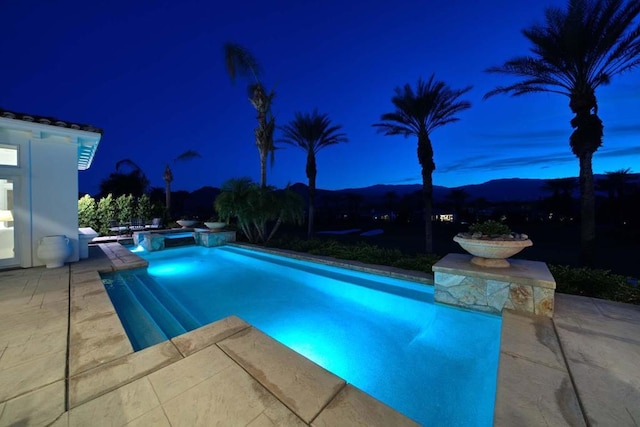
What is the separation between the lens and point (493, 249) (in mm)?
3639

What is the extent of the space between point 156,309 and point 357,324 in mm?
3209

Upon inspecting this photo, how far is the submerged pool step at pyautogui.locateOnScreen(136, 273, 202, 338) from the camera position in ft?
11.9

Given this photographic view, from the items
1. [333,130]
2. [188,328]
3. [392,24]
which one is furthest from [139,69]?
[188,328]

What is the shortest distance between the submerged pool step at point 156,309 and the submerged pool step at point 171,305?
64 mm

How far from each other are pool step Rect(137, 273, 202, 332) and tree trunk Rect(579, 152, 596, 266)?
38.1 feet

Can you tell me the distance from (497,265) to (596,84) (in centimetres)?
926

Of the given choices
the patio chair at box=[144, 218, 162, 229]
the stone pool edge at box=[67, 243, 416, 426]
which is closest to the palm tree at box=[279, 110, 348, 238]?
the patio chair at box=[144, 218, 162, 229]

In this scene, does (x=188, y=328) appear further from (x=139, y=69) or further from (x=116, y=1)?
(x=139, y=69)

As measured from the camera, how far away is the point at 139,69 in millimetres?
31688

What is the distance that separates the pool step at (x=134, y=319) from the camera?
2.84 meters

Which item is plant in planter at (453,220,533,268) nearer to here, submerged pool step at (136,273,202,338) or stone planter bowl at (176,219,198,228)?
submerged pool step at (136,273,202,338)

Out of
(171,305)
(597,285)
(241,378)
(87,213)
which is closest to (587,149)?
(597,285)

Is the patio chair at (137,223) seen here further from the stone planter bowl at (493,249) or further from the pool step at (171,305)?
the stone planter bowl at (493,249)

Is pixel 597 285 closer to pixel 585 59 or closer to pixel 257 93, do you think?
pixel 585 59
